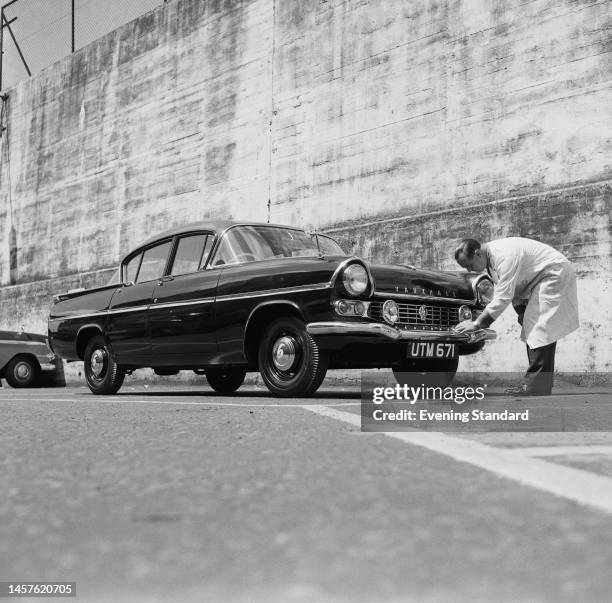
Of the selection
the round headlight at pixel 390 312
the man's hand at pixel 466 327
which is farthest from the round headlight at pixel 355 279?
the man's hand at pixel 466 327

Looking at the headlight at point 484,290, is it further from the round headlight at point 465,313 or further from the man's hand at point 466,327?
the man's hand at point 466,327

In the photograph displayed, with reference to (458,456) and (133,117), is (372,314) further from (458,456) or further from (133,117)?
(133,117)

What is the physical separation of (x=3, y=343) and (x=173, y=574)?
11.5 meters

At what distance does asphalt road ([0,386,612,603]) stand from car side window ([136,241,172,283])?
4762 millimetres

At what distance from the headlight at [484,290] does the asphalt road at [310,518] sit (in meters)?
3.80

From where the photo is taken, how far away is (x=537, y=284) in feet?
23.0

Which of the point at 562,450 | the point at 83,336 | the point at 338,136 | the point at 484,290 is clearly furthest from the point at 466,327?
the point at 338,136

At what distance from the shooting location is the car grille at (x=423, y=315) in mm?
6660

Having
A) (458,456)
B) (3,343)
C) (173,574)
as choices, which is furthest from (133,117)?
(173,574)

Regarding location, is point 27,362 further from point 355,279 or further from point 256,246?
point 355,279

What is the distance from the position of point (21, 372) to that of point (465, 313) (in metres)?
7.42

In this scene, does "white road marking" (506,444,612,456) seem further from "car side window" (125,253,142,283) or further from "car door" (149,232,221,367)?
"car side window" (125,253,142,283)

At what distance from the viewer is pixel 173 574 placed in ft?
5.43

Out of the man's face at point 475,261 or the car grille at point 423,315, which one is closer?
the car grille at point 423,315
